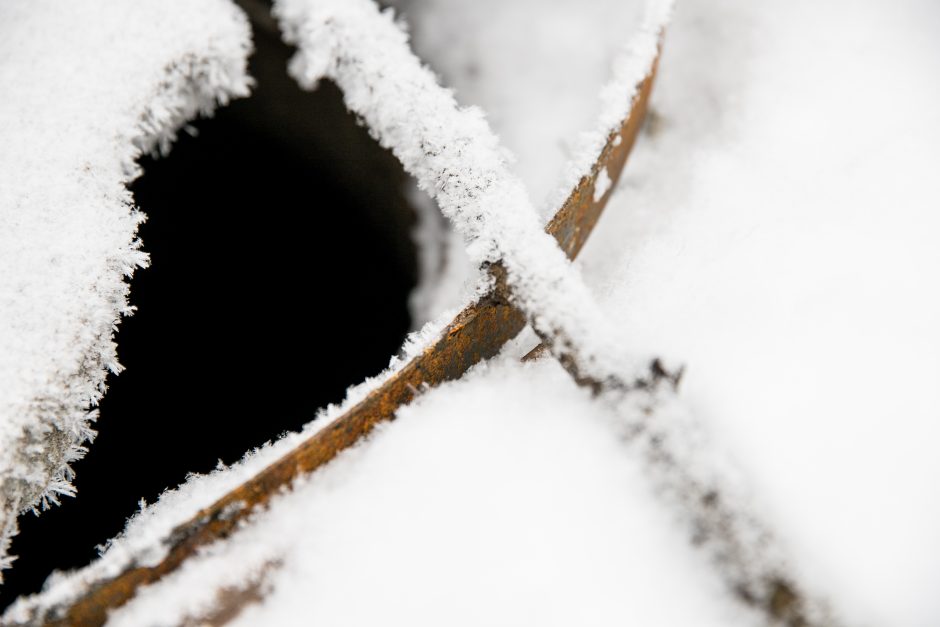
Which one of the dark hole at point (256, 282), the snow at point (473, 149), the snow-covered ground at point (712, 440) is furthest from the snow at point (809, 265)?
the dark hole at point (256, 282)

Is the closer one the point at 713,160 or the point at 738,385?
the point at 738,385

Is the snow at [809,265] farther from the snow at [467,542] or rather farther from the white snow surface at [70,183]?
the white snow surface at [70,183]

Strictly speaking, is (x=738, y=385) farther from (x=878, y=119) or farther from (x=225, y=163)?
(x=225, y=163)

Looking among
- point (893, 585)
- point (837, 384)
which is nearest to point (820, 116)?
point (837, 384)

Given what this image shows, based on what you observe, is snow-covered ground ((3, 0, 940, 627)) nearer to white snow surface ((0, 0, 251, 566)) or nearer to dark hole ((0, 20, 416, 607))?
white snow surface ((0, 0, 251, 566))

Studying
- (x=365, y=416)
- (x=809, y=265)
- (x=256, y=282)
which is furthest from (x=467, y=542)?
(x=256, y=282)

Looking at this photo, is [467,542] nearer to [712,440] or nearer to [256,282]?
[712,440]
